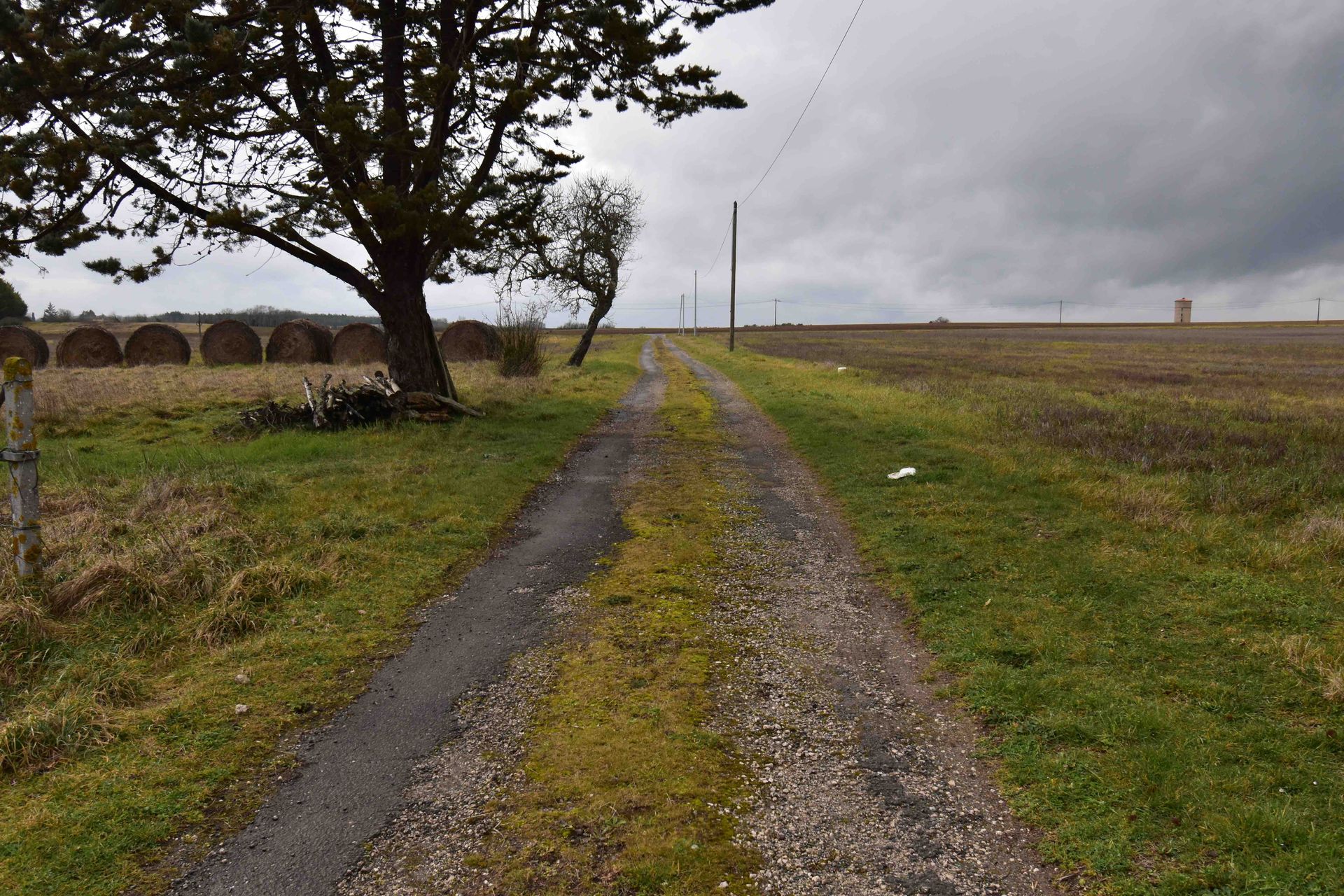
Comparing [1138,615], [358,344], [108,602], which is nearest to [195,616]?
[108,602]

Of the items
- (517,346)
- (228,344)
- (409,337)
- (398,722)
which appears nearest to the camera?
(398,722)

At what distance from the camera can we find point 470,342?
3331 centimetres

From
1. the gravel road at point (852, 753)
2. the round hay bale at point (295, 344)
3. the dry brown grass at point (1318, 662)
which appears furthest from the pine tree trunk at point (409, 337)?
the round hay bale at point (295, 344)

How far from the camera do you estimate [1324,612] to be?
5.98 meters

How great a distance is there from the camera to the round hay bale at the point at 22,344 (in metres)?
30.7

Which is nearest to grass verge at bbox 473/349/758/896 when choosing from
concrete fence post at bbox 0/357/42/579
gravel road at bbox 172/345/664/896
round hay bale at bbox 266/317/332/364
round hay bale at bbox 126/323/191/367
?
gravel road at bbox 172/345/664/896

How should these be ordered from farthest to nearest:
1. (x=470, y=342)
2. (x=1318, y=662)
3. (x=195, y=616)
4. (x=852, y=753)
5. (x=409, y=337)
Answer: (x=470, y=342)
(x=409, y=337)
(x=195, y=616)
(x=1318, y=662)
(x=852, y=753)

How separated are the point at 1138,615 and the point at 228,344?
34219 millimetres

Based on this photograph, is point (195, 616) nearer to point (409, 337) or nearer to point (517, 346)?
point (409, 337)

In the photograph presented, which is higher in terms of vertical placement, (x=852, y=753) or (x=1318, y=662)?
(x=1318, y=662)

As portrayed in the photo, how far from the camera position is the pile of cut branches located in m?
14.8

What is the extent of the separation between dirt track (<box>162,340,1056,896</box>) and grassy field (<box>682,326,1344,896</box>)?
1.14ft

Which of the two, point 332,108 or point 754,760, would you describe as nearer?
point 754,760

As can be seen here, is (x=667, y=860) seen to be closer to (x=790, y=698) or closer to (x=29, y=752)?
(x=790, y=698)
